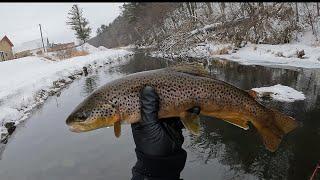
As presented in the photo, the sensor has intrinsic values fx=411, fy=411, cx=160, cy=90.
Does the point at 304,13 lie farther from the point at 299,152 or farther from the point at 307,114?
the point at 299,152

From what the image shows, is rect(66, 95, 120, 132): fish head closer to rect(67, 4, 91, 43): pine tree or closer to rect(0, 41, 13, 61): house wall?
rect(0, 41, 13, 61): house wall

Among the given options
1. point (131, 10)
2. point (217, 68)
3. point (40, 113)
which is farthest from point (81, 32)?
point (40, 113)

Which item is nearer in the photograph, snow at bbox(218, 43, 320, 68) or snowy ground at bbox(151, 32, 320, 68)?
snow at bbox(218, 43, 320, 68)

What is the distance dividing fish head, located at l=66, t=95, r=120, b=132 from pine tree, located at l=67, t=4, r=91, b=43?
97925 mm

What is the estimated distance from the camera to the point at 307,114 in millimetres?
10883

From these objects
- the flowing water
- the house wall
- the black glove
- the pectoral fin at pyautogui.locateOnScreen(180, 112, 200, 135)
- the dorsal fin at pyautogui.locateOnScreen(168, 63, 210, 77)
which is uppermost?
the dorsal fin at pyautogui.locateOnScreen(168, 63, 210, 77)

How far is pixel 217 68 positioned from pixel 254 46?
10311 mm

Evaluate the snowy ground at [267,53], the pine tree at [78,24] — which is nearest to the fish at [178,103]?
the snowy ground at [267,53]

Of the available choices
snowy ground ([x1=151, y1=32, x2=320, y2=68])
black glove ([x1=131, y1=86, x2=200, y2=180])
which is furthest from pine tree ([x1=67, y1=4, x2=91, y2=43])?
black glove ([x1=131, y1=86, x2=200, y2=180])

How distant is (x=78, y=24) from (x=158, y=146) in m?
98.9

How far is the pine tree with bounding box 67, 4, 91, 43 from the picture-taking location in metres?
97.8

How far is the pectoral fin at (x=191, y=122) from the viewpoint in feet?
9.14

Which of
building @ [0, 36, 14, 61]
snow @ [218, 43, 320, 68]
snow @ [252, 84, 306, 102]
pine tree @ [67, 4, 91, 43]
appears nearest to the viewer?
snow @ [252, 84, 306, 102]

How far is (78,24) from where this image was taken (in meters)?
98.5
